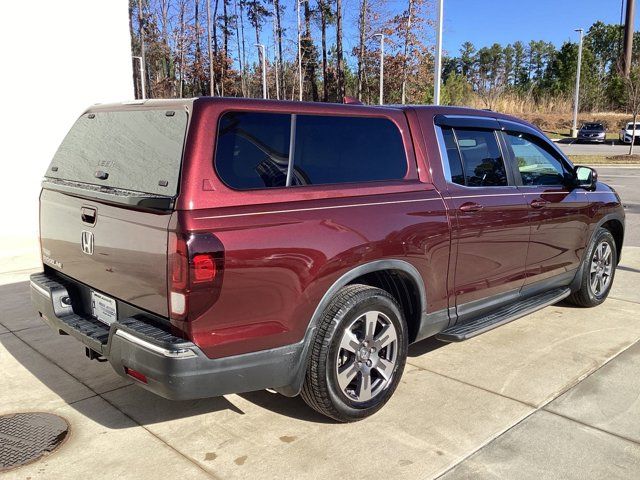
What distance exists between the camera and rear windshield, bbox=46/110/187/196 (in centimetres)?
279

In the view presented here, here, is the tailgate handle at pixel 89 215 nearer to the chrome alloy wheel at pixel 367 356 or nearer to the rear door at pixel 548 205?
the chrome alloy wheel at pixel 367 356

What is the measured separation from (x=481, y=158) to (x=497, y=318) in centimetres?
118

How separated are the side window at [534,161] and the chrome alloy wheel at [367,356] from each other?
190 centimetres

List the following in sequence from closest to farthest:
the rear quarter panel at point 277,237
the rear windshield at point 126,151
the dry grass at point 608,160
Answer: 1. the rear quarter panel at point 277,237
2. the rear windshield at point 126,151
3. the dry grass at point 608,160

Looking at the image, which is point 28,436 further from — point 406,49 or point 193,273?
point 406,49

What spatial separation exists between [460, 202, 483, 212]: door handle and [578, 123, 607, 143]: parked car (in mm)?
41023

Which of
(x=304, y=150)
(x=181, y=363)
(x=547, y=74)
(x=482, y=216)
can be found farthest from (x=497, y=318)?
(x=547, y=74)

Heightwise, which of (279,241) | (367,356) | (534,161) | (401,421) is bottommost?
(401,421)

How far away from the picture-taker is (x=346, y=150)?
343cm

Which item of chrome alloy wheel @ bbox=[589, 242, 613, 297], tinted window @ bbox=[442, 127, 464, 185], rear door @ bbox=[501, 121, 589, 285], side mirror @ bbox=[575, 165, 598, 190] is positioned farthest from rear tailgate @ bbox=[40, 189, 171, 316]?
chrome alloy wheel @ bbox=[589, 242, 613, 297]

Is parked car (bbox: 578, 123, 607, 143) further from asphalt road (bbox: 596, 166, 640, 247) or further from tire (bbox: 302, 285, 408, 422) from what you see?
tire (bbox: 302, 285, 408, 422)

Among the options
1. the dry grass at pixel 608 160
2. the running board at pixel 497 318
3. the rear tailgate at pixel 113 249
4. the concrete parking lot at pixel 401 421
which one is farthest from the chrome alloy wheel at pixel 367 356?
the dry grass at pixel 608 160

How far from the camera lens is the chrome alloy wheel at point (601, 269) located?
18.0ft

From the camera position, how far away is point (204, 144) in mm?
2713
